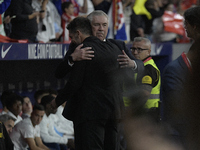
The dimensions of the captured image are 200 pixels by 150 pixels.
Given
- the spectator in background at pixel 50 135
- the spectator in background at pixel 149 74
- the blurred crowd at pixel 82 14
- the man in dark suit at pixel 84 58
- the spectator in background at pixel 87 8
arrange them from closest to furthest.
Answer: the man in dark suit at pixel 84 58 → the spectator in background at pixel 149 74 → the spectator in background at pixel 50 135 → the blurred crowd at pixel 82 14 → the spectator in background at pixel 87 8

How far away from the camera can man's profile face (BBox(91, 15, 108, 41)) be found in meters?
4.25

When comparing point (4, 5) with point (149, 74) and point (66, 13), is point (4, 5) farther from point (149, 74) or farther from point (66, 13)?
point (149, 74)

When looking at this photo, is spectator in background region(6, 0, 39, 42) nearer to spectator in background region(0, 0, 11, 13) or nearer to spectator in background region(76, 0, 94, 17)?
spectator in background region(0, 0, 11, 13)

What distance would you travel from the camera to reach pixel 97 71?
3.65 m

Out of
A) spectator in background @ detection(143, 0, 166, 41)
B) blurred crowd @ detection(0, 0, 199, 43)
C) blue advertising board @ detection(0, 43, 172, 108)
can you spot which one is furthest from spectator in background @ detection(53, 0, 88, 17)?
spectator in background @ detection(143, 0, 166, 41)

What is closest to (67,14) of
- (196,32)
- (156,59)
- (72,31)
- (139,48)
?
(156,59)

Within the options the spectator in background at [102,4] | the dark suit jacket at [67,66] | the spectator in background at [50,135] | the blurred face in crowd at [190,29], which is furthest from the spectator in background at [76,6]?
the blurred face in crowd at [190,29]

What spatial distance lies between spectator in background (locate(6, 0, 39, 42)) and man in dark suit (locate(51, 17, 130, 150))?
11.6ft

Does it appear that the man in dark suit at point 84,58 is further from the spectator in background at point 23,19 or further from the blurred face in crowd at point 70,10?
the blurred face in crowd at point 70,10

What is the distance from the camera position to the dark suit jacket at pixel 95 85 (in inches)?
144

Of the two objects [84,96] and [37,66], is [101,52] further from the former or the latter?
[37,66]

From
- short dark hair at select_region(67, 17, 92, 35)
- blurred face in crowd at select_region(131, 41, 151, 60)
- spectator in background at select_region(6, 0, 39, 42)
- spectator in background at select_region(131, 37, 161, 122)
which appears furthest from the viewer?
spectator in background at select_region(6, 0, 39, 42)

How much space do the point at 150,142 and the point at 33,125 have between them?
182 inches

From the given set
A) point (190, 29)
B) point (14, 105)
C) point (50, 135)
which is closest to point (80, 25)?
point (190, 29)
